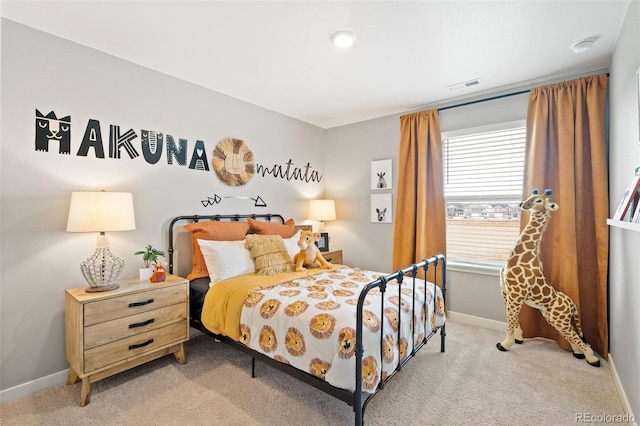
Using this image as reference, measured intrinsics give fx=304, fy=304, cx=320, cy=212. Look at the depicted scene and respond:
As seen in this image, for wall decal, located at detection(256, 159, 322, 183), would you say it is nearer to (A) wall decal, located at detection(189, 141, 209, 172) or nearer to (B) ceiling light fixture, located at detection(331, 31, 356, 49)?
(A) wall decal, located at detection(189, 141, 209, 172)

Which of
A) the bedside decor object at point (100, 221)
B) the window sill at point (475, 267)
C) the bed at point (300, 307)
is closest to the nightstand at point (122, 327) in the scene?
the bedside decor object at point (100, 221)

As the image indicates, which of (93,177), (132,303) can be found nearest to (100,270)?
(132,303)

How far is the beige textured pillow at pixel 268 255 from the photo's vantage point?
2.77 metres

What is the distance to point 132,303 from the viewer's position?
2.19 metres

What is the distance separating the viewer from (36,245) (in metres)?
2.16

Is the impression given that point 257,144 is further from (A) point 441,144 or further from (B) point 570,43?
(B) point 570,43

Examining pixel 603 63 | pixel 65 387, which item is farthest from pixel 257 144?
pixel 603 63

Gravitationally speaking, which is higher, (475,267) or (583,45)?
(583,45)

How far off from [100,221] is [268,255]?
132 cm

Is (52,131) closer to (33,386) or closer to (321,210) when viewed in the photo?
(33,386)

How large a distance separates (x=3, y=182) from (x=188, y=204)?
130 cm

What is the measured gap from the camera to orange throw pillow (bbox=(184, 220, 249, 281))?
9.28ft

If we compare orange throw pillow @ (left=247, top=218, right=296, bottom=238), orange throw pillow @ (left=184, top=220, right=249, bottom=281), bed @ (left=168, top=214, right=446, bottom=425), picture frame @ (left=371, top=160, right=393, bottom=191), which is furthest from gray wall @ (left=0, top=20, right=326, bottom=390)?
picture frame @ (left=371, top=160, right=393, bottom=191)

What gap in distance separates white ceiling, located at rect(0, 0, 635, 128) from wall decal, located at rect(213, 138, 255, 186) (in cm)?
59
